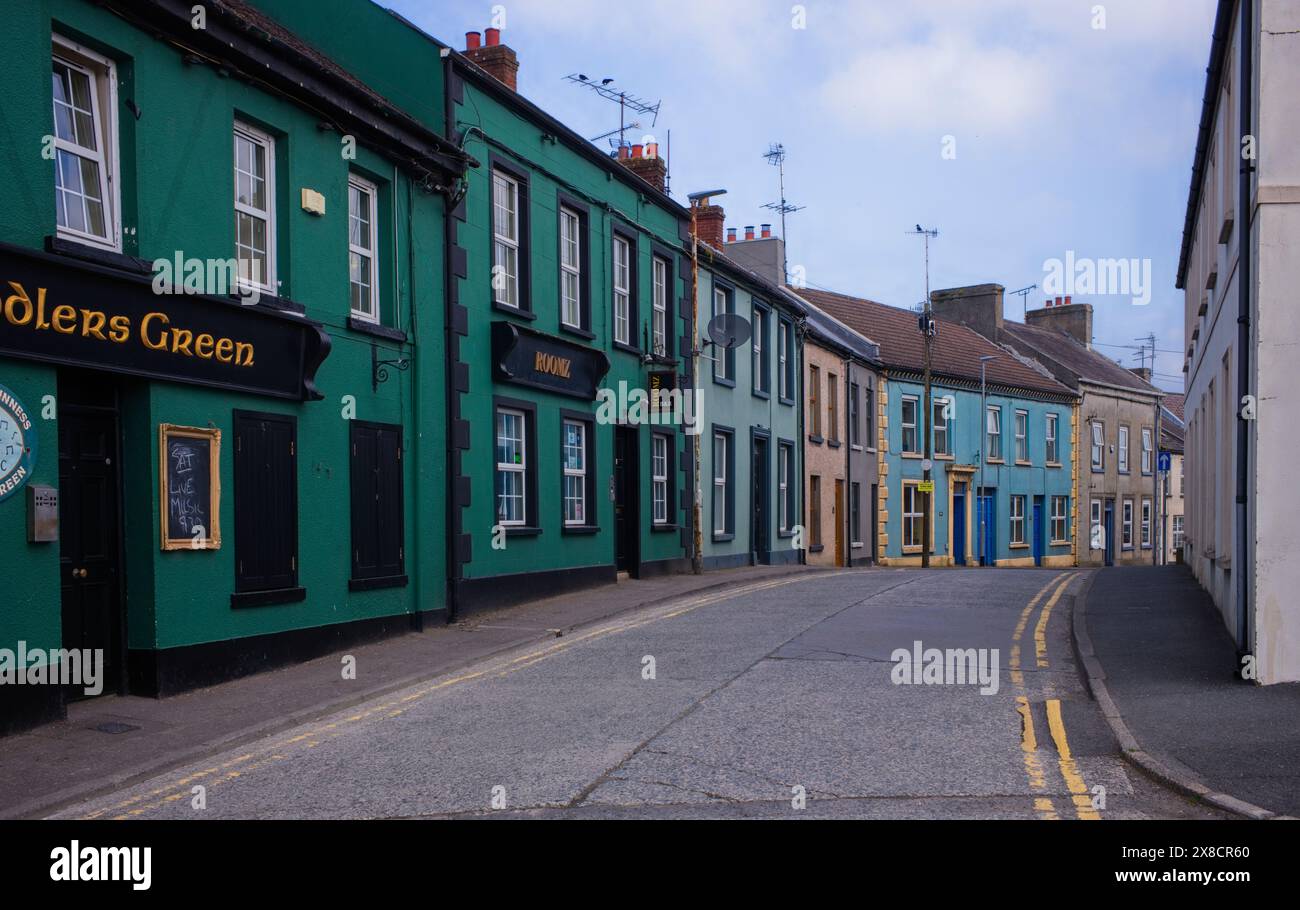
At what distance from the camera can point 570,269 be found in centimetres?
1983

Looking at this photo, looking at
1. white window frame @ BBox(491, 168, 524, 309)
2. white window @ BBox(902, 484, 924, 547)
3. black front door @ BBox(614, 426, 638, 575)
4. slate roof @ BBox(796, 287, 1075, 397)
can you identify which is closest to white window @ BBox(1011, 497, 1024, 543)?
slate roof @ BBox(796, 287, 1075, 397)

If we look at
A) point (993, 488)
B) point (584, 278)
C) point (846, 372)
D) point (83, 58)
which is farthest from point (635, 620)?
point (993, 488)

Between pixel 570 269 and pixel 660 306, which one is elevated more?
pixel 570 269

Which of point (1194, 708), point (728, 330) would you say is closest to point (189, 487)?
point (1194, 708)

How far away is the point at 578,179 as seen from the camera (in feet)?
65.6

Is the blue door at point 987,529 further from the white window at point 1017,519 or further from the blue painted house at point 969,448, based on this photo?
the white window at point 1017,519

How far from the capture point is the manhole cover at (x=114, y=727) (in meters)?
9.17

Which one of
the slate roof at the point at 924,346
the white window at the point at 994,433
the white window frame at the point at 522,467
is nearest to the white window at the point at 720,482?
the white window frame at the point at 522,467

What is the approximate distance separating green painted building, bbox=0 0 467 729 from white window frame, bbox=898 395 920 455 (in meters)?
27.5

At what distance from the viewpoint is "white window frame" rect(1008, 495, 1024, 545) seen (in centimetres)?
4425

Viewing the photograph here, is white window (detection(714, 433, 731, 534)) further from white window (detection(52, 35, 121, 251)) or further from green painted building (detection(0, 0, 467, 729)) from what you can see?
white window (detection(52, 35, 121, 251))

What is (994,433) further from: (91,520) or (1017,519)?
(91,520)

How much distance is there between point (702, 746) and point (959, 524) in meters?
35.4
